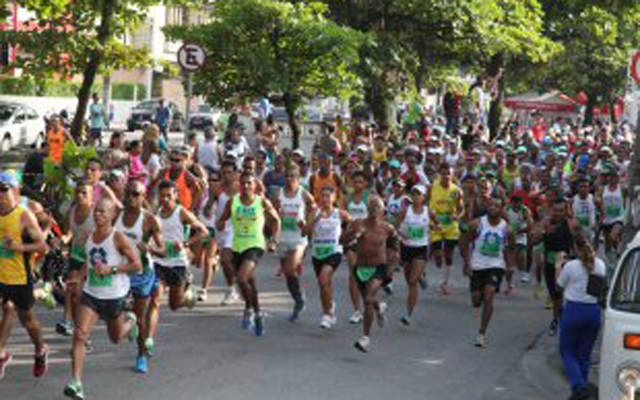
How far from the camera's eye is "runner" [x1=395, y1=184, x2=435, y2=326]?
15117mm

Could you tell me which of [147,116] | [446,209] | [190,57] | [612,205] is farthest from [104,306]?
[147,116]

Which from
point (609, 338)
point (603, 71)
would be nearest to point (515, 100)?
point (603, 71)

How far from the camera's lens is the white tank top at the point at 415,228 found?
49.9ft

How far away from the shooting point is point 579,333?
438 inches

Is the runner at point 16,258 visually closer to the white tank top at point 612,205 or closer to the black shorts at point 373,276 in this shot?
the black shorts at point 373,276

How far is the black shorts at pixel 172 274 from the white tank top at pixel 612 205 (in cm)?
898

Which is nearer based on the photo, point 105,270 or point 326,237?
point 105,270

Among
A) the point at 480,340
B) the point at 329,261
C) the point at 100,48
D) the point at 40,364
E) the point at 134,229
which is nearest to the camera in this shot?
the point at 40,364

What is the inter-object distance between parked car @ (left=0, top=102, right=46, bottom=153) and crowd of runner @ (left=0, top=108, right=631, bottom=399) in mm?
15602

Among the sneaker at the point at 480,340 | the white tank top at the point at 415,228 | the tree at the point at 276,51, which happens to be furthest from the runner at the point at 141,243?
the tree at the point at 276,51

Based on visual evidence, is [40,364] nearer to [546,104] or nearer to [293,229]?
[293,229]

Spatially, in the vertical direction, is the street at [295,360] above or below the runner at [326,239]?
below

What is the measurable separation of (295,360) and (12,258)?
3.04 metres

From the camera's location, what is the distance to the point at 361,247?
13297 millimetres
